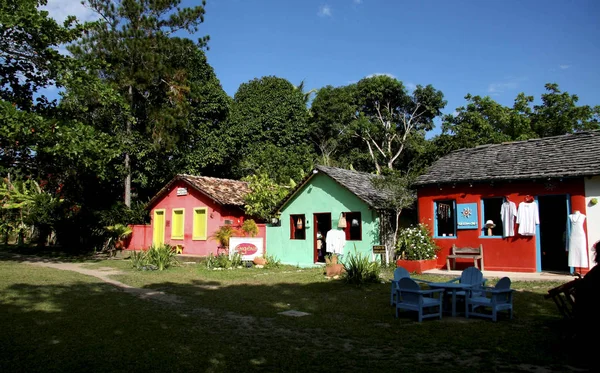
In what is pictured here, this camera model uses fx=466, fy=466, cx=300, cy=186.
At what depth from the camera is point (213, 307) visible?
9883 millimetres

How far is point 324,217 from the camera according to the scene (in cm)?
2047

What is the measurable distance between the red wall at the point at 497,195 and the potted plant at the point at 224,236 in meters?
8.82

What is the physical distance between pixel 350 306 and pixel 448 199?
8366 mm

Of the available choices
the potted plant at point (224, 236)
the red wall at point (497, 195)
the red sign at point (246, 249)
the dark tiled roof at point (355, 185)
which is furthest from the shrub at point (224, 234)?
the red wall at point (497, 195)

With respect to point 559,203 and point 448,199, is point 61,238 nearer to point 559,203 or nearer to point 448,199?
point 448,199

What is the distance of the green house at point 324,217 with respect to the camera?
1788 cm

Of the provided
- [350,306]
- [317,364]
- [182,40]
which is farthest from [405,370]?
[182,40]

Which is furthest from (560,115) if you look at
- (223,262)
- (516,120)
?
(223,262)

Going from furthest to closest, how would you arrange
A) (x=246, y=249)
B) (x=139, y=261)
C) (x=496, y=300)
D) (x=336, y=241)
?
(x=246, y=249) → (x=139, y=261) → (x=336, y=241) → (x=496, y=300)

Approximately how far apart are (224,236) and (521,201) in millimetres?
12451

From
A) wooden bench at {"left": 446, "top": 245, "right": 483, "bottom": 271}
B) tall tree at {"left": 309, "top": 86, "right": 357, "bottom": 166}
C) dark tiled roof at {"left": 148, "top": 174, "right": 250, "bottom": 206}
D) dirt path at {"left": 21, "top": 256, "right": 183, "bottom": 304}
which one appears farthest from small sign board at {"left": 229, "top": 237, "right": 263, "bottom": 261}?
tall tree at {"left": 309, "top": 86, "right": 357, "bottom": 166}

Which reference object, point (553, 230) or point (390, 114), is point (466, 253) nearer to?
point (553, 230)

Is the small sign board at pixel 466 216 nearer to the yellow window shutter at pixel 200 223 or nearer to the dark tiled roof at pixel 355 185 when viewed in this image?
the dark tiled roof at pixel 355 185

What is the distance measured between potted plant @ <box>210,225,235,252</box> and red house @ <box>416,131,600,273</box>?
29.0 ft
